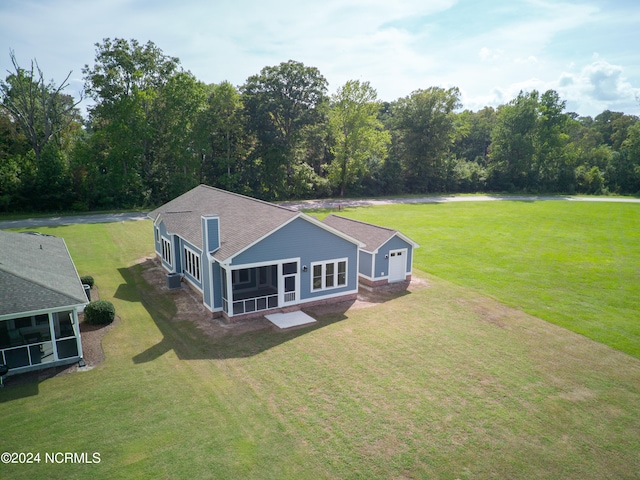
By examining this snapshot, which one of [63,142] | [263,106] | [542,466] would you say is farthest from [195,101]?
[542,466]

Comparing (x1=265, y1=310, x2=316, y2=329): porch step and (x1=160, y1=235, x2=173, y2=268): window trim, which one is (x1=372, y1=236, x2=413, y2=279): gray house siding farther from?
(x1=160, y1=235, x2=173, y2=268): window trim

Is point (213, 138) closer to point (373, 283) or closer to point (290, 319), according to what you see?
point (373, 283)

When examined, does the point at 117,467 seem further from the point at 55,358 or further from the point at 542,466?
the point at 542,466

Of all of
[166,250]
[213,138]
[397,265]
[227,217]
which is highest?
[213,138]

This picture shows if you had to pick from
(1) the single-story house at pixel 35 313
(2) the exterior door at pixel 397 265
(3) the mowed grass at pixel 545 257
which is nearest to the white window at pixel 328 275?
(2) the exterior door at pixel 397 265

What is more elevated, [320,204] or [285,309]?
[320,204]

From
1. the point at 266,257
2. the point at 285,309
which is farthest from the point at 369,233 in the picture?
the point at 266,257
